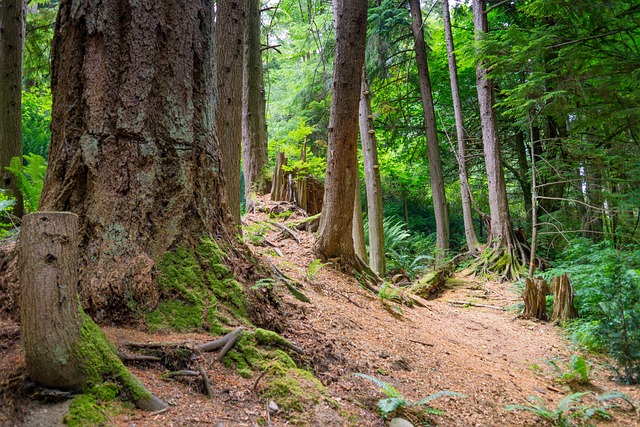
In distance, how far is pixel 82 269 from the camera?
2697mm

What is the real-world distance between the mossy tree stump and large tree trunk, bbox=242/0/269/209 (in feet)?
22.8

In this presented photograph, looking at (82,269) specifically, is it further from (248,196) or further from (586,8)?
(586,8)

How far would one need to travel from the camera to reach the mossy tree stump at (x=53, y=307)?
183 cm

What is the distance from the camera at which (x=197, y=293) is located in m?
3.02

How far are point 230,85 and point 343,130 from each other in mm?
1746

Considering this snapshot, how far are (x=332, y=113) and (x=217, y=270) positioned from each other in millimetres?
3840

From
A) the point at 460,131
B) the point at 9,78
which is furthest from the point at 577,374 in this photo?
→ the point at 460,131

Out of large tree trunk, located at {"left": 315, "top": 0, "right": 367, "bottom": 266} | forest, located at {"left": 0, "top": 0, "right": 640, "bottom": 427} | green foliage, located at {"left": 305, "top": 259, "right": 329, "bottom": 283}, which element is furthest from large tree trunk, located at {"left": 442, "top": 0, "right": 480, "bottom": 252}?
green foliage, located at {"left": 305, "top": 259, "right": 329, "bottom": 283}

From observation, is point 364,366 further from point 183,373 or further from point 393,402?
point 183,373

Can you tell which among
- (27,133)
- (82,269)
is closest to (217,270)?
(82,269)

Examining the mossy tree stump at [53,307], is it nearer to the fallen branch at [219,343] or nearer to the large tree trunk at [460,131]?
the fallen branch at [219,343]

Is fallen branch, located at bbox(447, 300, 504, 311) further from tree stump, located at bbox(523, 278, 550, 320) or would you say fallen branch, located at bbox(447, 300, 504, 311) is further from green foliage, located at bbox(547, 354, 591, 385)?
green foliage, located at bbox(547, 354, 591, 385)

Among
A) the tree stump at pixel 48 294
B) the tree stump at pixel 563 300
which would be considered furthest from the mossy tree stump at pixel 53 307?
the tree stump at pixel 563 300

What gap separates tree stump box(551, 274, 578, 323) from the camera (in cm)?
745
